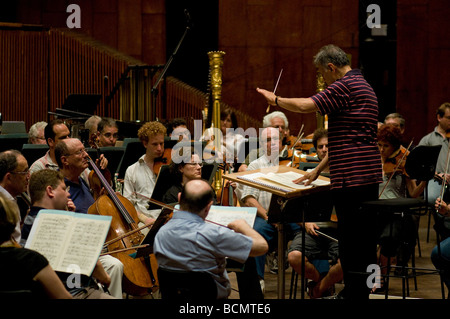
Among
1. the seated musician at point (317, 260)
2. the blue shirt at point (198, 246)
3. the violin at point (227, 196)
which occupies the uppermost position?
the blue shirt at point (198, 246)

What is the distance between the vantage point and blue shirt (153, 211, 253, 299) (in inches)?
114

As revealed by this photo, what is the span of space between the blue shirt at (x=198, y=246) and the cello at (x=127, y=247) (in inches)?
35.7

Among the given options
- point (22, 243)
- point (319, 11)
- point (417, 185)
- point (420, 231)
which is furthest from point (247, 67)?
point (22, 243)

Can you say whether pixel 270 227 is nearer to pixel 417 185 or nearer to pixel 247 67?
pixel 417 185

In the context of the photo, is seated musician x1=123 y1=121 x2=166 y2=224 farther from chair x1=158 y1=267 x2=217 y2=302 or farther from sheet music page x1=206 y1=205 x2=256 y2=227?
chair x1=158 y1=267 x2=217 y2=302

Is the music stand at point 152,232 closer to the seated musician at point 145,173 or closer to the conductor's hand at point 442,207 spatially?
the seated musician at point 145,173

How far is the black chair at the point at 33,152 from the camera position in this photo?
16.1ft

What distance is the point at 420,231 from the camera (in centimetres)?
710

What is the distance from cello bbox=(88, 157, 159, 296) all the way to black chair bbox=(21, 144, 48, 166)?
1022mm

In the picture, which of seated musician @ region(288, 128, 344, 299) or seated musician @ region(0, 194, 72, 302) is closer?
seated musician @ region(0, 194, 72, 302)

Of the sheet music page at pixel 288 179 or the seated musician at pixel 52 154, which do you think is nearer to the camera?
the sheet music page at pixel 288 179

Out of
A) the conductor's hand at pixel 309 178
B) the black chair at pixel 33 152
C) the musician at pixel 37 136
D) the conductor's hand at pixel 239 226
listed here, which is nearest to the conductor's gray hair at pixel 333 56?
the conductor's hand at pixel 309 178

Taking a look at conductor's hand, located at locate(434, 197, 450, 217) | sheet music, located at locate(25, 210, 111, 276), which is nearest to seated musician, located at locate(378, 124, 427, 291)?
conductor's hand, located at locate(434, 197, 450, 217)

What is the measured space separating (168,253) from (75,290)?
52 cm
